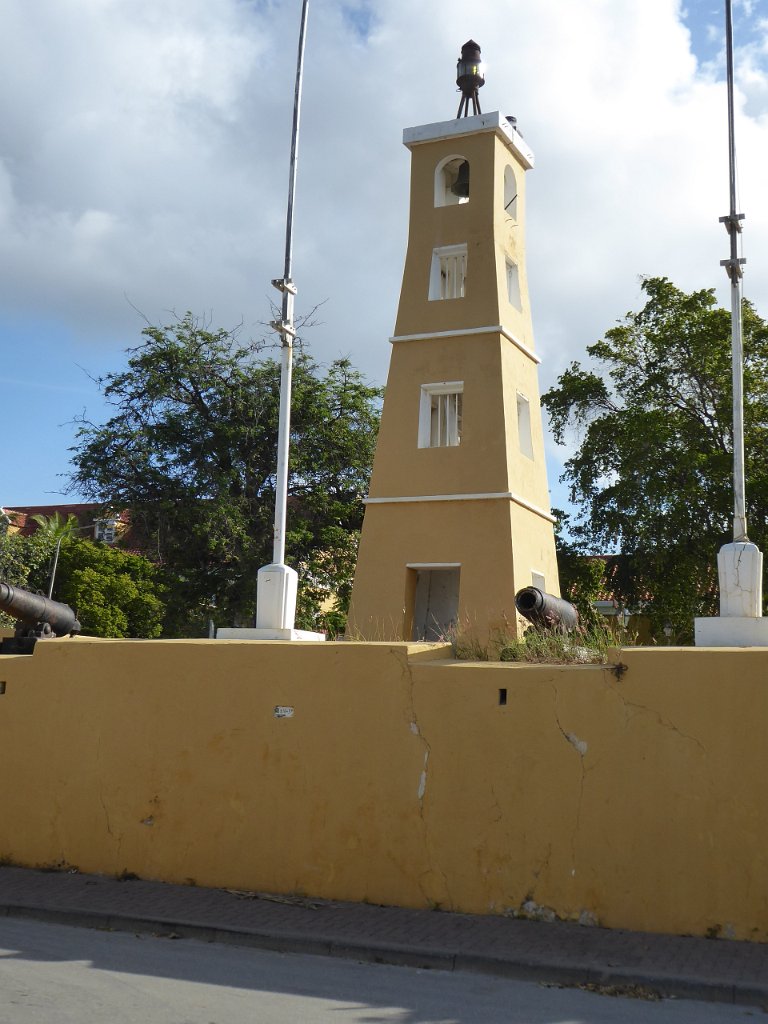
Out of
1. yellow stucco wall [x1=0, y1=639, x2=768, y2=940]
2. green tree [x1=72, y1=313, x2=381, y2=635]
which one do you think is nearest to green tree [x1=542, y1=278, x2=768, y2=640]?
green tree [x1=72, y1=313, x2=381, y2=635]

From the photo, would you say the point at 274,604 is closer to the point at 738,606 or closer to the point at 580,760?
the point at 580,760

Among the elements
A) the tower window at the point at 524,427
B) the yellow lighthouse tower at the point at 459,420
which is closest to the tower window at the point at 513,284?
the yellow lighthouse tower at the point at 459,420

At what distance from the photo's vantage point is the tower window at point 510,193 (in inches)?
730

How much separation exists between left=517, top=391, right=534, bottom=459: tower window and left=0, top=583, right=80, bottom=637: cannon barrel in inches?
329

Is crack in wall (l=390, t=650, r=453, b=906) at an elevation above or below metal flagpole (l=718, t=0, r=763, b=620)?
below

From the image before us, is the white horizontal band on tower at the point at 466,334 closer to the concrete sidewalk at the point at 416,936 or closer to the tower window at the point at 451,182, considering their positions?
the tower window at the point at 451,182

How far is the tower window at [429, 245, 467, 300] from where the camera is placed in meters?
18.0

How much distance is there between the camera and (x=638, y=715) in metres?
8.91

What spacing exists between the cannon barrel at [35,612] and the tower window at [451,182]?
32.6ft

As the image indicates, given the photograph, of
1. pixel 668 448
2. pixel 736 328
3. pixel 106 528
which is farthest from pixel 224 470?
pixel 736 328

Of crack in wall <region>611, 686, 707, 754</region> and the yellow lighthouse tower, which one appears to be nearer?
crack in wall <region>611, 686, 707, 754</region>

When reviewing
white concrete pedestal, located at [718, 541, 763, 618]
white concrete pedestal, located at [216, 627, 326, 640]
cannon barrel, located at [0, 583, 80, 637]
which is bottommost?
white concrete pedestal, located at [216, 627, 326, 640]

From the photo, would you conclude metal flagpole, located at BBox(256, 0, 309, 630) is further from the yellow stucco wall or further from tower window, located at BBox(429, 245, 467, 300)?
tower window, located at BBox(429, 245, 467, 300)

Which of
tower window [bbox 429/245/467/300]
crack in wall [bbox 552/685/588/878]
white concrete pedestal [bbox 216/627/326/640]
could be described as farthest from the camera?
tower window [bbox 429/245/467/300]
